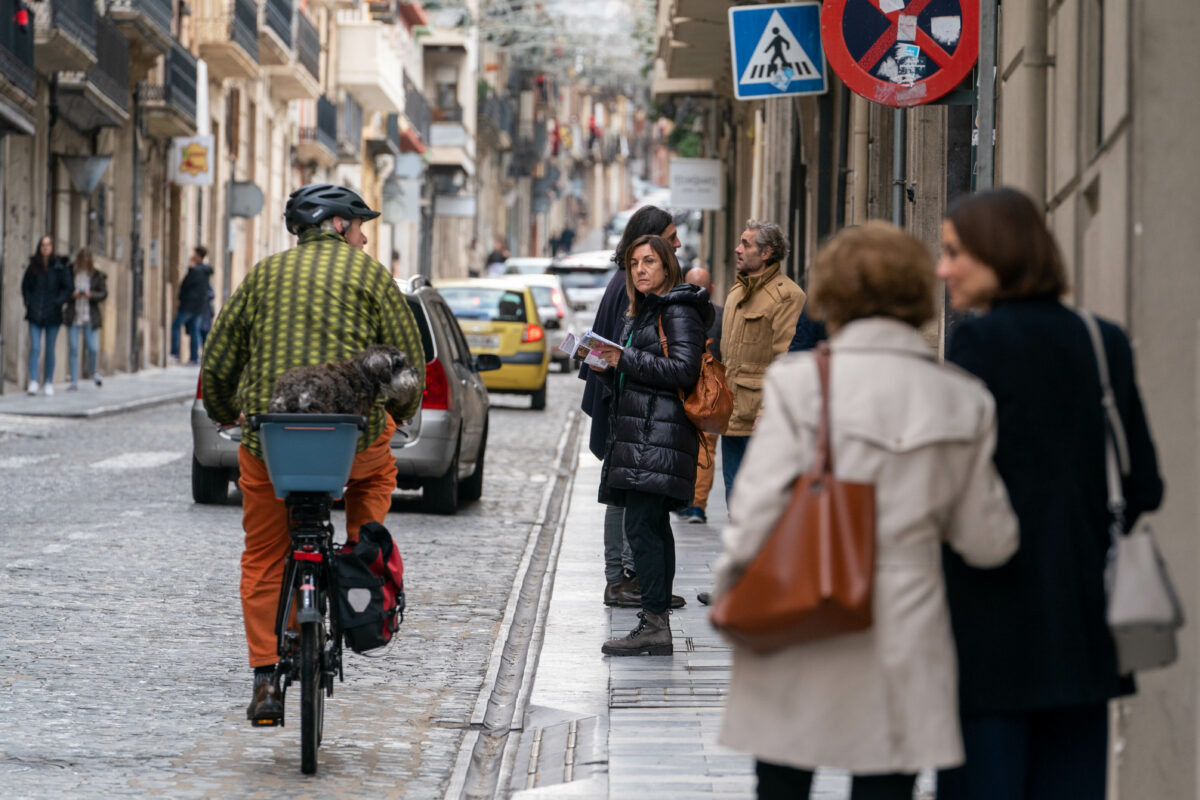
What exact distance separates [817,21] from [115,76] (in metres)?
19.7

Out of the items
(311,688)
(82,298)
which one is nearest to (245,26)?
(82,298)

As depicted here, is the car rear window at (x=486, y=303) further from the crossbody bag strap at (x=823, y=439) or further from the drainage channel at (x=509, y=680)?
the crossbody bag strap at (x=823, y=439)

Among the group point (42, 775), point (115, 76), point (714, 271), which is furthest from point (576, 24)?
point (42, 775)

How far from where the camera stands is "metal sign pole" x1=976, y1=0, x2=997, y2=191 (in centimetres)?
641

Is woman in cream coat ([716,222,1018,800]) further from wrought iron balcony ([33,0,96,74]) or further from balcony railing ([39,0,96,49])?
balcony railing ([39,0,96,49])

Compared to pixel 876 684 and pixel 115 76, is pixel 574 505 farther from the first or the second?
pixel 115 76

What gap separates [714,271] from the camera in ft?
132

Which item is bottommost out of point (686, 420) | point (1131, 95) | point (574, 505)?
point (574, 505)

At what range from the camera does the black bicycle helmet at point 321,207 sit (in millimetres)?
6641

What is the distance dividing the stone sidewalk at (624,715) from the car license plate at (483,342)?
1462 cm

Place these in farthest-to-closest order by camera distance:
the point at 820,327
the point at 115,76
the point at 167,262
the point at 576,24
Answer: the point at 576,24 < the point at 167,262 < the point at 115,76 < the point at 820,327

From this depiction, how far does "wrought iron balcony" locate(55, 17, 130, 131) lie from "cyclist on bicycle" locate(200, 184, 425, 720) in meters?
25.1

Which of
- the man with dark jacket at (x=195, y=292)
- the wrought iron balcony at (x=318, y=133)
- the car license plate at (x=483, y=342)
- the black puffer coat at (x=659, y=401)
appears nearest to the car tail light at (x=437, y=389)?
the black puffer coat at (x=659, y=401)

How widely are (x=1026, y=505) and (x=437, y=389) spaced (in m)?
9.80
